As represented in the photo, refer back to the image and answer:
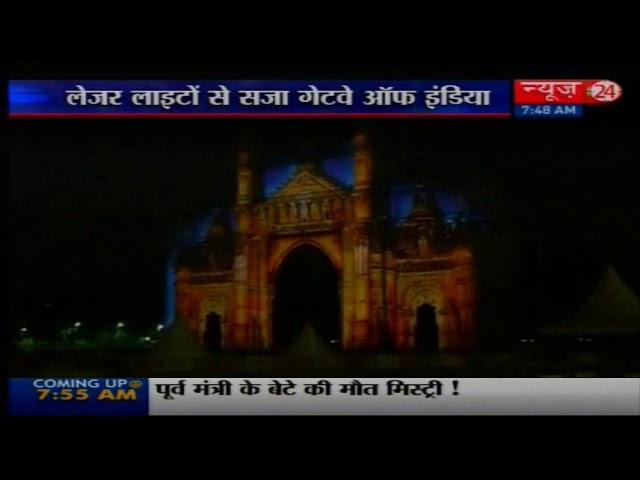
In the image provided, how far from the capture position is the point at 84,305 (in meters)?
5.32

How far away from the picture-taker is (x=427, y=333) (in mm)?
5309

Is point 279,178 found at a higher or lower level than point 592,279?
higher

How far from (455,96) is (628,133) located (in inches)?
32.2

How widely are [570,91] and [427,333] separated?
129 centimetres

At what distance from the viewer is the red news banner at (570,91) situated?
523cm

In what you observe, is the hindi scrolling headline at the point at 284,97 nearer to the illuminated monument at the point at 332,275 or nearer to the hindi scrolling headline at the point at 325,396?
the illuminated monument at the point at 332,275

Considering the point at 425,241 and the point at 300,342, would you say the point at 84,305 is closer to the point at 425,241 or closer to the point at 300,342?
the point at 300,342

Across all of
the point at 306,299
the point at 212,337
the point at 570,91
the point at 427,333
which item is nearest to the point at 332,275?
the point at 306,299

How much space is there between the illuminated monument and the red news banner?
2.24 feet

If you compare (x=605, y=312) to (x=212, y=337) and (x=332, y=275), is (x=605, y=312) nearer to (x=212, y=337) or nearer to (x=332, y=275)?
(x=332, y=275)

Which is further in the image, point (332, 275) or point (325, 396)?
point (332, 275)

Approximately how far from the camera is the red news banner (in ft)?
17.2

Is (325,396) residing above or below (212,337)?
below

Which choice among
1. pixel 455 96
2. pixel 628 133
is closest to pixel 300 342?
pixel 455 96
